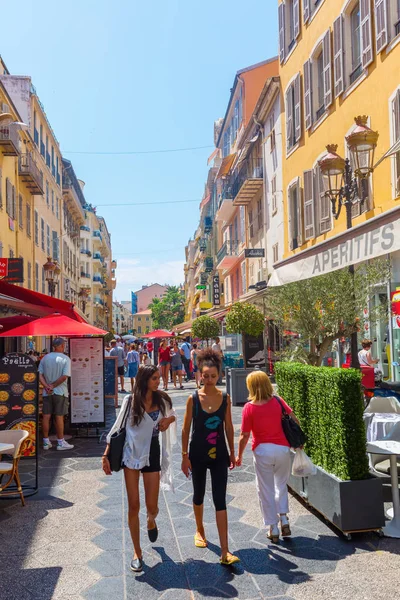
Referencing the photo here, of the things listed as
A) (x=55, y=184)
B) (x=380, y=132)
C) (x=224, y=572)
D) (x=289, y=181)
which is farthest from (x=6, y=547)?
(x=55, y=184)

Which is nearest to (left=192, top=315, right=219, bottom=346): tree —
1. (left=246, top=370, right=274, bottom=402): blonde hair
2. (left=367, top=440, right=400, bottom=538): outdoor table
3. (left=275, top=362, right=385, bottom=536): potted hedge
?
(left=275, top=362, right=385, bottom=536): potted hedge

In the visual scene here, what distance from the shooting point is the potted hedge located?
4996 mm

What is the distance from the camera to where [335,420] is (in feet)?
17.4

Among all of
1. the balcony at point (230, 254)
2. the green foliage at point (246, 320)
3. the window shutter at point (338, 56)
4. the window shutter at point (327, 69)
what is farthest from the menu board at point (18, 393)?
the balcony at point (230, 254)

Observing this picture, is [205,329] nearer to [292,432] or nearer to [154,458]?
[292,432]

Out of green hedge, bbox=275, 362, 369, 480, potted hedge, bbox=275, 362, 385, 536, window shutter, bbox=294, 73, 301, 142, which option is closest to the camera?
potted hedge, bbox=275, 362, 385, 536

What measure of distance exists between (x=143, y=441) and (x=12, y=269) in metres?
15.0

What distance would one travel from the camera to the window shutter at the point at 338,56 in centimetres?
1479

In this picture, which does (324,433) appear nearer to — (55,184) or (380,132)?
(380,132)

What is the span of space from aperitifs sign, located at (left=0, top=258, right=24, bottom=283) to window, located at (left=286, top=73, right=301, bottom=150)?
31.7 ft

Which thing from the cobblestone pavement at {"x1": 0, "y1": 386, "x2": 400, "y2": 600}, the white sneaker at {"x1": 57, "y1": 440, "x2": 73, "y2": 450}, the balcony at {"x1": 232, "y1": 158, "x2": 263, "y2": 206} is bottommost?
the cobblestone pavement at {"x1": 0, "y1": 386, "x2": 400, "y2": 600}

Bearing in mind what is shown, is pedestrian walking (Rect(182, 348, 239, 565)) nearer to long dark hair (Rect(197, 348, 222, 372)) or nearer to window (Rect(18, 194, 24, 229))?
long dark hair (Rect(197, 348, 222, 372))

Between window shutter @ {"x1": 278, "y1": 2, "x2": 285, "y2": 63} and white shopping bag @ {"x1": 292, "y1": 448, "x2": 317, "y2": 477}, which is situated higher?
window shutter @ {"x1": 278, "y1": 2, "x2": 285, "y2": 63}

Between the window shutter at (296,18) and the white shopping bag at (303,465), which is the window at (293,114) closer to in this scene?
the window shutter at (296,18)
